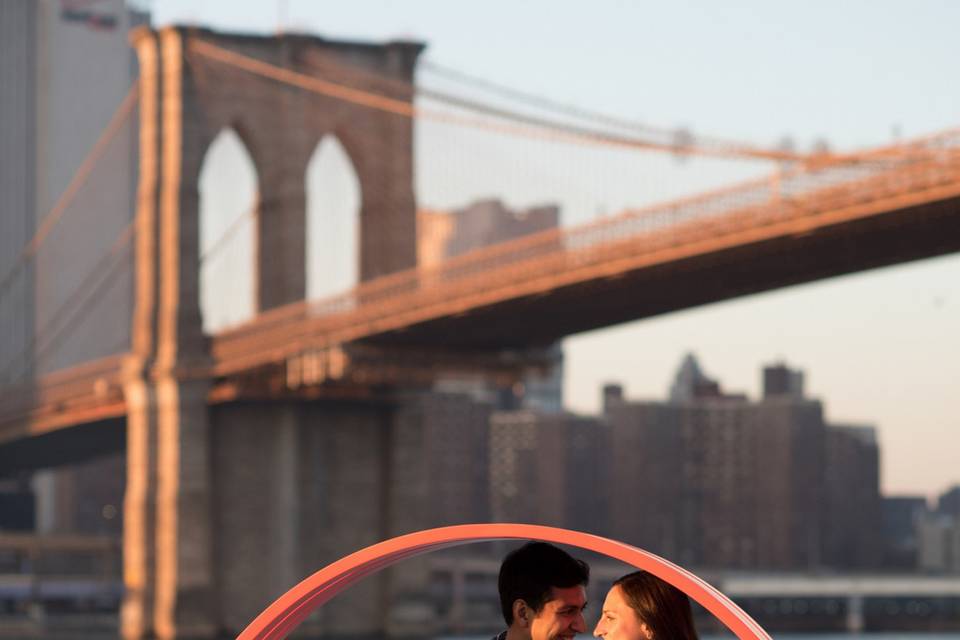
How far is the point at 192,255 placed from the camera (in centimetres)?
5097

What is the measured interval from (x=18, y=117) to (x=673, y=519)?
4933 cm

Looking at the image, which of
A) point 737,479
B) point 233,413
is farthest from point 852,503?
point 233,413

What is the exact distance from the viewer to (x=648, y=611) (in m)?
5.18

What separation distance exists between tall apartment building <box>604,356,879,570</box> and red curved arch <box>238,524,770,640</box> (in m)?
135

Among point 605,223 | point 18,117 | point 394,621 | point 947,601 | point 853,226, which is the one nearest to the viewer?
point 853,226

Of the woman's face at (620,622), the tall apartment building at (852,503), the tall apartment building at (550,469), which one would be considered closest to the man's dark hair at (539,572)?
the woman's face at (620,622)

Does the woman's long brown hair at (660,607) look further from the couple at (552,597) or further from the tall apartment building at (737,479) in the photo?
the tall apartment building at (737,479)

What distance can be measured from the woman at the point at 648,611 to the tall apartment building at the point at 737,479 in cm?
Result: 13537

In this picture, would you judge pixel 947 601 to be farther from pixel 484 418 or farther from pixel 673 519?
pixel 484 418

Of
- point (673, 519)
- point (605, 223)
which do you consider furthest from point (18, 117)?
point (605, 223)

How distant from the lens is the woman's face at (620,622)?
5.19 meters

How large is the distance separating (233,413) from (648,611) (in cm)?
4751

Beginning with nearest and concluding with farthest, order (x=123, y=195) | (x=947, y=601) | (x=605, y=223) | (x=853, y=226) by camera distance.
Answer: (x=853, y=226) → (x=605, y=223) → (x=947, y=601) → (x=123, y=195)

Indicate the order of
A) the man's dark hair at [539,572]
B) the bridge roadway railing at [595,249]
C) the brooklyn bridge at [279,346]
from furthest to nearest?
the brooklyn bridge at [279,346], the bridge roadway railing at [595,249], the man's dark hair at [539,572]
